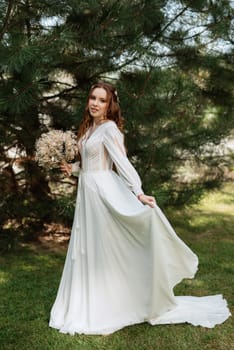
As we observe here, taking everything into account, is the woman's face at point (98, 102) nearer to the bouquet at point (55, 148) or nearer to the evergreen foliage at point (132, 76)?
the bouquet at point (55, 148)

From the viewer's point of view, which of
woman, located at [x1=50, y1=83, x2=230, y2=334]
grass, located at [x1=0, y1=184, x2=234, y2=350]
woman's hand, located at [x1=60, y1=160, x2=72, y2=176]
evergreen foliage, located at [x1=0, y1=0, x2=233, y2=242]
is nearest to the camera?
grass, located at [x1=0, y1=184, x2=234, y2=350]

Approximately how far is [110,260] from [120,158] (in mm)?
714

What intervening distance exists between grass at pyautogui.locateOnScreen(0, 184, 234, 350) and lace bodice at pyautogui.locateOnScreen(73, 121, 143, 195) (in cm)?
97

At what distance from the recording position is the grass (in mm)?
2918

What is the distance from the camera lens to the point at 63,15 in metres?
3.87

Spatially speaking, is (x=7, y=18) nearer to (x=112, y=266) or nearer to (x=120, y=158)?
(x=120, y=158)

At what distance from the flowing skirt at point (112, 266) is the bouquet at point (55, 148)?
0.20 metres

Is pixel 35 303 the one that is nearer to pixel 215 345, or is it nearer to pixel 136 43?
pixel 215 345

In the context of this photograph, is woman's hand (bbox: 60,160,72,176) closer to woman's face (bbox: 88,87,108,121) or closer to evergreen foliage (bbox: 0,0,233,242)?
woman's face (bbox: 88,87,108,121)

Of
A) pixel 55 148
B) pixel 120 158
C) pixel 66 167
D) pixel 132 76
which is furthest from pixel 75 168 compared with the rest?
pixel 132 76

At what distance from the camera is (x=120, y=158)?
300 centimetres

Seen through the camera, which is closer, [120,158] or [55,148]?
[120,158]

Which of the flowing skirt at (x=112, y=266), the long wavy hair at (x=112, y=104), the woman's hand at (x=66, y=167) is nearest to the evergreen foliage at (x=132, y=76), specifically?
the long wavy hair at (x=112, y=104)

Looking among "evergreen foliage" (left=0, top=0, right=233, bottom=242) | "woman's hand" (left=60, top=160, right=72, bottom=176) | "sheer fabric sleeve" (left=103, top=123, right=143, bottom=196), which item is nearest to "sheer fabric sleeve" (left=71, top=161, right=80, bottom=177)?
"woman's hand" (left=60, top=160, right=72, bottom=176)
